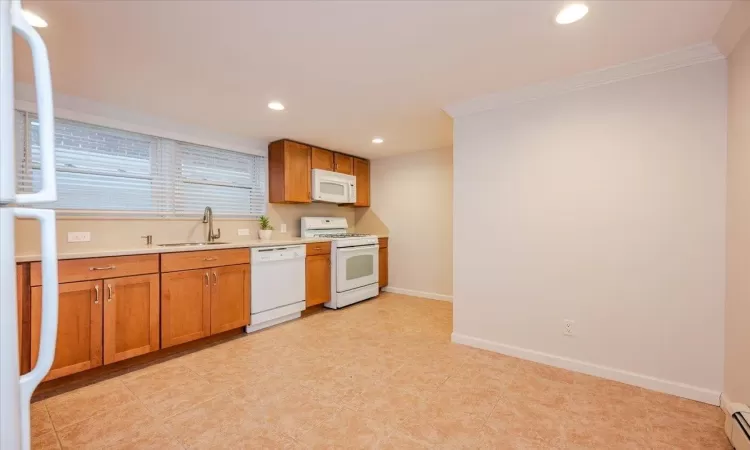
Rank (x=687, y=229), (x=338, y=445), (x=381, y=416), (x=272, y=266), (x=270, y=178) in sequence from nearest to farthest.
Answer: (x=338, y=445) → (x=381, y=416) → (x=687, y=229) → (x=272, y=266) → (x=270, y=178)

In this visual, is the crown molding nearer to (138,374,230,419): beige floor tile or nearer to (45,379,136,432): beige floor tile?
(138,374,230,419): beige floor tile

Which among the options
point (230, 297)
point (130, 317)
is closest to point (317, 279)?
point (230, 297)

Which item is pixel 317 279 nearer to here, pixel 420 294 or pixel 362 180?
pixel 420 294

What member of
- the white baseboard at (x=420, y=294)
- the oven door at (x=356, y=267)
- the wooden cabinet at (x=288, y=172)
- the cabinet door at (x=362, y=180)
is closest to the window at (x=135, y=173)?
the wooden cabinet at (x=288, y=172)

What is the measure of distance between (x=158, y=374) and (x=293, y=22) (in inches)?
98.7

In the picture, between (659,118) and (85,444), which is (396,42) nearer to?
(659,118)

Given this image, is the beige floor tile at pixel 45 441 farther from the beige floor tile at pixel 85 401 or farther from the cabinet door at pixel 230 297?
the cabinet door at pixel 230 297

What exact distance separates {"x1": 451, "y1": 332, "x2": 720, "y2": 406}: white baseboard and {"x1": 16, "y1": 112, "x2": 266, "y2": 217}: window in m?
2.91

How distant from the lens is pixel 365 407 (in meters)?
1.89

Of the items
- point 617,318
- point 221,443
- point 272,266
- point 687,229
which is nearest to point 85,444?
point 221,443

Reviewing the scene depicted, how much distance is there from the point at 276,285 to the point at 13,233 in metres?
2.84

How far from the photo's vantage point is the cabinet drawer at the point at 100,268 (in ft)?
6.75

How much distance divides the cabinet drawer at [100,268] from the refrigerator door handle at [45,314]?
166cm

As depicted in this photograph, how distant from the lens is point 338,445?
158cm
